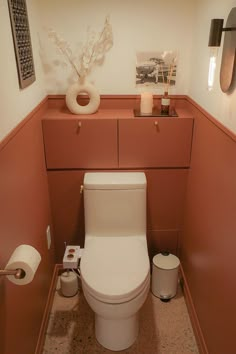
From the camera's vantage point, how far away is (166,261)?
6.61 ft

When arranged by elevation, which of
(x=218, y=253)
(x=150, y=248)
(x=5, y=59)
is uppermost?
(x=5, y=59)

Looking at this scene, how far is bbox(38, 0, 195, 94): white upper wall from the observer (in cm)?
182

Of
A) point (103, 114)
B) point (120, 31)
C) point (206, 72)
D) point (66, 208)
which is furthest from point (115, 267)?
point (120, 31)

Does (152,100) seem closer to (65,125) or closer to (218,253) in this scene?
(65,125)

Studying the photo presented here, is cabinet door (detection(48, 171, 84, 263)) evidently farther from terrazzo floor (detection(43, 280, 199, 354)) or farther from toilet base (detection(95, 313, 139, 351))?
toilet base (detection(95, 313, 139, 351))

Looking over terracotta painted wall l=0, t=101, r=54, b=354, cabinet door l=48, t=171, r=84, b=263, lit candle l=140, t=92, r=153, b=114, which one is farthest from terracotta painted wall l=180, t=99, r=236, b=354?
terracotta painted wall l=0, t=101, r=54, b=354

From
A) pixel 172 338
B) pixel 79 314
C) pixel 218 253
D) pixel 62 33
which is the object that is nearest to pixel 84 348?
pixel 79 314

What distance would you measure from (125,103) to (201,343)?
5.03 ft

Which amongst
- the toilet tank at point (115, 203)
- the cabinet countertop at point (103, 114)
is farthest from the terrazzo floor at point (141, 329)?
the cabinet countertop at point (103, 114)

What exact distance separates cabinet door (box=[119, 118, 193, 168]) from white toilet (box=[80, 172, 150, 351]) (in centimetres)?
12

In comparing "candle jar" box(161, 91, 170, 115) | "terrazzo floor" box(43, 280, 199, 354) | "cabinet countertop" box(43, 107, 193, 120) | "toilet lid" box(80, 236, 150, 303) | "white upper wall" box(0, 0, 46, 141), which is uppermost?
"white upper wall" box(0, 0, 46, 141)

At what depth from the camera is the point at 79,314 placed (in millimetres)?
1934

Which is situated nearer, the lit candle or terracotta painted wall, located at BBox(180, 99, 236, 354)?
terracotta painted wall, located at BBox(180, 99, 236, 354)

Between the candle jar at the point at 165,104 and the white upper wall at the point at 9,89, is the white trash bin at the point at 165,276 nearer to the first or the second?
the candle jar at the point at 165,104
